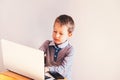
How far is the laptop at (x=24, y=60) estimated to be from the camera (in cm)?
139

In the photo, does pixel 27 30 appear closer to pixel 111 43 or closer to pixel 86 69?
pixel 86 69

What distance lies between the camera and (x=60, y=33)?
5.53ft

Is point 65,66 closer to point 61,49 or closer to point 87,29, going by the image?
point 61,49

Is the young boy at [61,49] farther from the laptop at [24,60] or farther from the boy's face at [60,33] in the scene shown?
the laptop at [24,60]

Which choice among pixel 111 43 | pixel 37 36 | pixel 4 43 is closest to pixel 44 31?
pixel 37 36

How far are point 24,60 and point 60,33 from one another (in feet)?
1.19

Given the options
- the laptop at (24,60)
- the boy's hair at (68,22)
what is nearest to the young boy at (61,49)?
the boy's hair at (68,22)

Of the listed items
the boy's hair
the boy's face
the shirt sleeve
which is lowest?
the shirt sleeve

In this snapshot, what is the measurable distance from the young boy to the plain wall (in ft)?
0.15

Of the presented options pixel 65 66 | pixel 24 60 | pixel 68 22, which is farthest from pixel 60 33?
pixel 24 60

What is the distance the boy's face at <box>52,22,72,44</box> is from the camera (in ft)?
5.46

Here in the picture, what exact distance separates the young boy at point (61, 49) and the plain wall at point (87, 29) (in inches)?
1.8

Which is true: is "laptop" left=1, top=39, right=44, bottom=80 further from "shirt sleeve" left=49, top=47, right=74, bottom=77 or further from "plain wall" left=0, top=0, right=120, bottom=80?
"plain wall" left=0, top=0, right=120, bottom=80

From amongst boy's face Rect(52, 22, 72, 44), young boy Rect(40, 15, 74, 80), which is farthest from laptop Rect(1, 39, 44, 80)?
boy's face Rect(52, 22, 72, 44)
